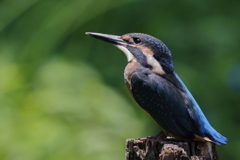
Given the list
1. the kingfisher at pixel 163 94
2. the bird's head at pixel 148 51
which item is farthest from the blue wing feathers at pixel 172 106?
the bird's head at pixel 148 51

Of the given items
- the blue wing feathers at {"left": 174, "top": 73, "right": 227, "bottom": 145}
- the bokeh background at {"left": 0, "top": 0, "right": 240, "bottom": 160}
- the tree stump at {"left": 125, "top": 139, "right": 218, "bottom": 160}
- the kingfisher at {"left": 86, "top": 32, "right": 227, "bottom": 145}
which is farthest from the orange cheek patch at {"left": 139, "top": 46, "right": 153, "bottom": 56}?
the bokeh background at {"left": 0, "top": 0, "right": 240, "bottom": 160}

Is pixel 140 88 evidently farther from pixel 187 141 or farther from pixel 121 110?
pixel 121 110

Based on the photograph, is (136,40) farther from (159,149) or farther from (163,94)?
(159,149)

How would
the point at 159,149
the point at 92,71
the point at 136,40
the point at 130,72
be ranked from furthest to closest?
1. the point at 92,71
2. the point at 136,40
3. the point at 130,72
4. the point at 159,149

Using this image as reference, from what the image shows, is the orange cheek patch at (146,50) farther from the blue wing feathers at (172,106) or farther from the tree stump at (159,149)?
the tree stump at (159,149)

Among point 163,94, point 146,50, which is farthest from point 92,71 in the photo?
point 163,94

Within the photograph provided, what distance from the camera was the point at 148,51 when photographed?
3.60 metres

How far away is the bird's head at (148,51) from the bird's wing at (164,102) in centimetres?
13

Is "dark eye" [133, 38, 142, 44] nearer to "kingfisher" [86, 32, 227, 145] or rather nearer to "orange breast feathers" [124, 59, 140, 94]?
"kingfisher" [86, 32, 227, 145]

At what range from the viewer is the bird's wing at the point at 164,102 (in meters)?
3.22

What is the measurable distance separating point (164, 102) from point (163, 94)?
0.05 meters

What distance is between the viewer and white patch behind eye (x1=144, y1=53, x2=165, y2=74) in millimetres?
3494

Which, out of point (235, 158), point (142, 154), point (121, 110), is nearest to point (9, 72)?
point (121, 110)

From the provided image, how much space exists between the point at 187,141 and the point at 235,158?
2.45 m
